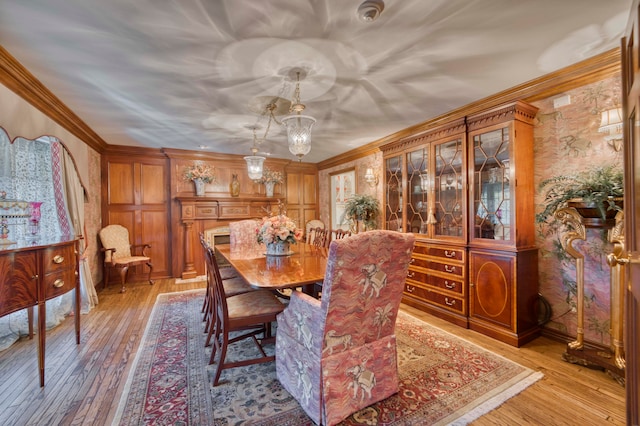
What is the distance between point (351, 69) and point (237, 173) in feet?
13.0

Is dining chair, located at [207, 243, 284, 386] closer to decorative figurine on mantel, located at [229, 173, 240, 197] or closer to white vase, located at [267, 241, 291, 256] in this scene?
white vase, located at [267, 241, 291, 256]

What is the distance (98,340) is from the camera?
8.57ft

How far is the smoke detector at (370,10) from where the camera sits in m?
1.52

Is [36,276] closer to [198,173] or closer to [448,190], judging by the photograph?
[198,173]

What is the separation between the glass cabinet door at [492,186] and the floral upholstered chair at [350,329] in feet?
5.35

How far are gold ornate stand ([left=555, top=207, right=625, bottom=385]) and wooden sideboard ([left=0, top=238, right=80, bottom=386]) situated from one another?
3.97 metres

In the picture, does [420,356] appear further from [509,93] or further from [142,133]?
Answer: [142,133]

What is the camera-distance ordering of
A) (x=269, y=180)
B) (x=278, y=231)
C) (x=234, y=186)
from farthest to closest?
(x=269, y=180) < (x=234, y=186) < (x=278, y=231)

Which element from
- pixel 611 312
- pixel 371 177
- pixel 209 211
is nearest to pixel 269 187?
pixel 209 211

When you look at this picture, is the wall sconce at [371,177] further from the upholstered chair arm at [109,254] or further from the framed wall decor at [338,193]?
the upholstered chair arm at [109,254]

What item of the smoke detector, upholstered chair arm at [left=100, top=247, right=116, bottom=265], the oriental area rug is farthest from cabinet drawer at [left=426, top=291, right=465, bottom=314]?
upholstered chair arm at [left=100, top=247, right=116, bottom=265]

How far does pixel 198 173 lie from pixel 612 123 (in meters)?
5.47

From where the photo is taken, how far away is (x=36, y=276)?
1.88 meters

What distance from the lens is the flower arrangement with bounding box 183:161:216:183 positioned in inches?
201
